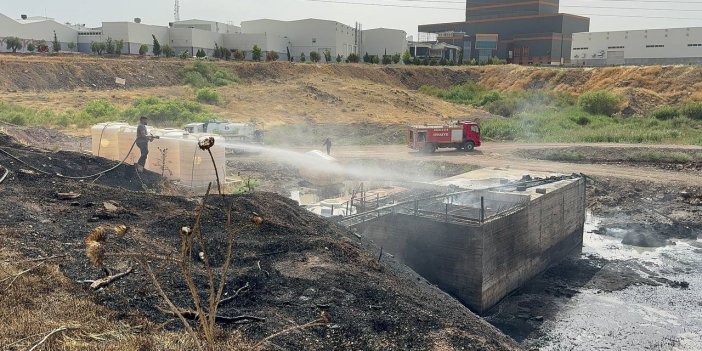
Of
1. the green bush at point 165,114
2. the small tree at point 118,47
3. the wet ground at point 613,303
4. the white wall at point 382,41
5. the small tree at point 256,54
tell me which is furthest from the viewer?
the white wall at point 382,41

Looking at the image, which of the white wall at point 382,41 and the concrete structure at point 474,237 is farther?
the white wall at point 382,41

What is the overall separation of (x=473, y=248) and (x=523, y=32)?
8814cm

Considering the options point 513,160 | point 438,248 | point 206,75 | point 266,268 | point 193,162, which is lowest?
point 438,248

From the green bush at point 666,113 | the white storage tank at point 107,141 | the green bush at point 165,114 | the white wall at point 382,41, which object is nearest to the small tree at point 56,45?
the green bush at point 165,114

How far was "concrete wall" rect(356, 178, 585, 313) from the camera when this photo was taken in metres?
17.7

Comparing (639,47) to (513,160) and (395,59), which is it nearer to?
(395,59)

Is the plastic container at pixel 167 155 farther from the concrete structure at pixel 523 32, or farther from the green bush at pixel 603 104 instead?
the concrete structure at pixel 523 32

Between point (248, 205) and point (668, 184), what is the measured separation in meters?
25.6

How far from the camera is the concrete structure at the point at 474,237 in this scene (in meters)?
17.8

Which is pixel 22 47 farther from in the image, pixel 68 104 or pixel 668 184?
pixel 668 184

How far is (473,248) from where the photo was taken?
17594mm

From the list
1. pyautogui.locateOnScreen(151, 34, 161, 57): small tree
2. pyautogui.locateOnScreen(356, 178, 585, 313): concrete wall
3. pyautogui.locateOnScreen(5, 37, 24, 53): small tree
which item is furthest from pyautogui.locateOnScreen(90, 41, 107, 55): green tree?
pyautogui.locateOnScreen(356, 178, 585, 313): concrete wall

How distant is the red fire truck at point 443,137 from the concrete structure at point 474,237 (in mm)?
15131

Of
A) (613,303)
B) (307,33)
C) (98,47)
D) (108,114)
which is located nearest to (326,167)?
(613,303)
